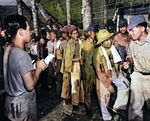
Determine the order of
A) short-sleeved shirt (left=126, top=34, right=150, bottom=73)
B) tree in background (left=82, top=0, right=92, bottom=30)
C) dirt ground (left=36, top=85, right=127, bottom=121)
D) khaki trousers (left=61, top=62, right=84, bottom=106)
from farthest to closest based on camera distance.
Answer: tree in background (left=82, top=0, right=92, bottom=30) < khaki trousers (left=61, top=62, right=84, bottom=106) < dirt ground (left=36, top=85, right=127, bottom=121) < short-sleeved shirt (left=126, top=34, right=150, bottom=73)

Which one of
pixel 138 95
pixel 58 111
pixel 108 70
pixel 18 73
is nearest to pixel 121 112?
pixel 138 95

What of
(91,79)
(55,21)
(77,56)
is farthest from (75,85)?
(55,21)

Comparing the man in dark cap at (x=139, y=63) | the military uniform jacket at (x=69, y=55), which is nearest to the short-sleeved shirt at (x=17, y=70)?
the military uniform jacket at (x=69, y=55)

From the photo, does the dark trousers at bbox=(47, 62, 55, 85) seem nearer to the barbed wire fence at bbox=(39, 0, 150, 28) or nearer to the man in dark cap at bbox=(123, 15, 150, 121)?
the barbed wire fence at bbox=(39, 0, 150, 28)

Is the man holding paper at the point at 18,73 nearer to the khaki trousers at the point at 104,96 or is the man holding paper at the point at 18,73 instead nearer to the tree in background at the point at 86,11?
the khaki trousers at the point at 104,96

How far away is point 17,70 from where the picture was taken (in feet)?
5.07

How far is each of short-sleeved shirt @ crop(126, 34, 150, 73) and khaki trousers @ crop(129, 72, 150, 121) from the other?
0.58 feet

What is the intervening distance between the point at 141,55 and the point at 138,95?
881 mm

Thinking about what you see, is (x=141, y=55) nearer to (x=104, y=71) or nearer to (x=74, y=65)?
(x=104, y=71)

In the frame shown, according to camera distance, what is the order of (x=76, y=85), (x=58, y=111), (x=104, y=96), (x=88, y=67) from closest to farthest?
(x=104, y=96) → (x=88, y=67) → (x=76, y=85) → (x=58, y=111)

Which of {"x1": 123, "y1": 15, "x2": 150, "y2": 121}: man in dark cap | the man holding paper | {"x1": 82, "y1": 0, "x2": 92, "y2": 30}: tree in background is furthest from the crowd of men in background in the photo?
{"x1": 82, "y1": 0, "x2": 92, "y2": 30}: tree in background

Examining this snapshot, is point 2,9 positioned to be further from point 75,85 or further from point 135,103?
point 135,103

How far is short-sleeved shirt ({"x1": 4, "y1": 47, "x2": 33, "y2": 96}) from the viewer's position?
1.53 meters

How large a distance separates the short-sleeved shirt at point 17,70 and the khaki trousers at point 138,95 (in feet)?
7.45
